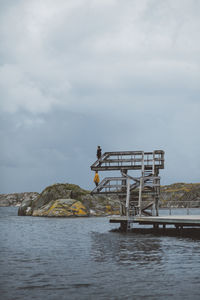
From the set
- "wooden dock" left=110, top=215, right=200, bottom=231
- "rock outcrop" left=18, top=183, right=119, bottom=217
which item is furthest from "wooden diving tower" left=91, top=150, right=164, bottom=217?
"rock outcrop" left=18, top=183, right=119, bottom=217

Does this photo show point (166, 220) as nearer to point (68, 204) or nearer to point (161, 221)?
point (161, 221)

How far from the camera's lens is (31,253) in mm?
22281

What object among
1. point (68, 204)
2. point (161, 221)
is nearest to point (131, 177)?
point (161, 221)

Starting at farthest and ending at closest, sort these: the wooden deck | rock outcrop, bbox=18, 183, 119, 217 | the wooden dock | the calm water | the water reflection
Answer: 1. rock outcrop, bbox=18, 183, 119, 217
2. the wooden dock
3. the wooden deck
4. the water reflection
5. the calm water

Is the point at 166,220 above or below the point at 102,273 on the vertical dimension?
above

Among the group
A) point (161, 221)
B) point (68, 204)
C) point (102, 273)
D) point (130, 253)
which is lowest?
point (102, 273)

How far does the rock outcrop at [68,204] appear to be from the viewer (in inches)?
2711

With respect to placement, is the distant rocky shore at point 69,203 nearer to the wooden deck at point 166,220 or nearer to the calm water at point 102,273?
the wooden deck at point 166,220

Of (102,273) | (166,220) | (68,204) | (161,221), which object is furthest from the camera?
(68,204)

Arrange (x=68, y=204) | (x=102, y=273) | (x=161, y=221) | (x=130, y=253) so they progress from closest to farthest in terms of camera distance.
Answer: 1. (x=102, y=273)
2. (x=130, y=253)
3. (x=161, y=221)
4. (x=68, y=204)

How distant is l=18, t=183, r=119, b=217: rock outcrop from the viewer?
68856 millimetres

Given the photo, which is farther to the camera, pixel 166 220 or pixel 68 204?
pixel 68 204

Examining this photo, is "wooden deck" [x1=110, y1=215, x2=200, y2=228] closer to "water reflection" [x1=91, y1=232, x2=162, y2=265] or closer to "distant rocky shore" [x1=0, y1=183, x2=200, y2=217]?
"water reflection" [x1=91, y1=232, x2=162, y2=265]

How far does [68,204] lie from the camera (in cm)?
6900
